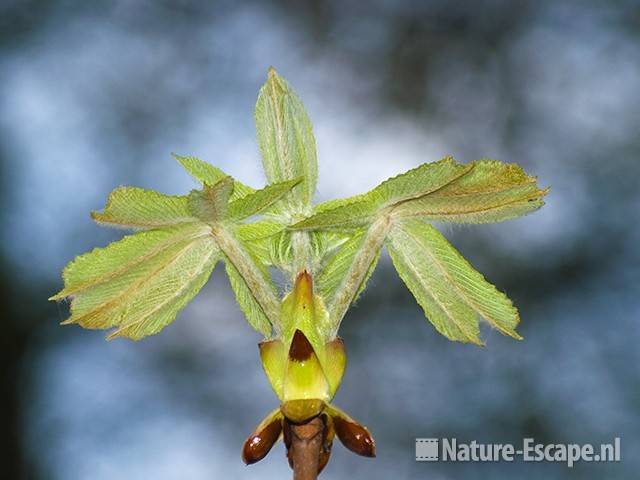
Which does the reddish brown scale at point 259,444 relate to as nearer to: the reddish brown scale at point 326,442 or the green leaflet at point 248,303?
the reddish brown scale at point 326,442

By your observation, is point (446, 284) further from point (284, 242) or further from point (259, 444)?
point (259, 444)

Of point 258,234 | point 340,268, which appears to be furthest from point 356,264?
point 258,234

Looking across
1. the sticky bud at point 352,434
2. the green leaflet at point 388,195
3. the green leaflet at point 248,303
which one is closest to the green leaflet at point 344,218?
the green leaflet at point 388,195

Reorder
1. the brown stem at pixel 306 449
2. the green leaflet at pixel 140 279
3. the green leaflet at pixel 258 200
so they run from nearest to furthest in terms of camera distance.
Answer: the brown stem at pixel 306 449 → the green leaflet at pixel 258 200 → the green leaflet at pixel 140 279

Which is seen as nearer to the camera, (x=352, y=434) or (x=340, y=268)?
(x=352, y=434)

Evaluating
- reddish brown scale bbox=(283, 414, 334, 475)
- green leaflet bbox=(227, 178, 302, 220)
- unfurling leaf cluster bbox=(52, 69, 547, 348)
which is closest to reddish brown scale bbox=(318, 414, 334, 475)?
reddish brown scale bbox=(283, 414, 334, 475)
